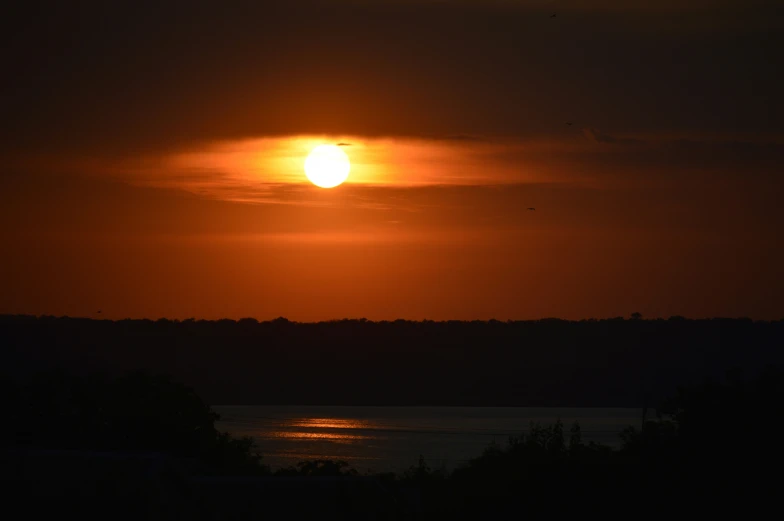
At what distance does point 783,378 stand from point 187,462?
81.0ft

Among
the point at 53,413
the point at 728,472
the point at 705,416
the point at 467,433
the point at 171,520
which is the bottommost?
the point at 171,520

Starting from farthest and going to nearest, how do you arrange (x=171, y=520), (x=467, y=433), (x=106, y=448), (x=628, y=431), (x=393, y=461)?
(x=467, y=433), (x=393, y=461), (x=628, y=431), (x=106, y=448), (x=171, y=520)

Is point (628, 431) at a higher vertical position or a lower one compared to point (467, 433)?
lower

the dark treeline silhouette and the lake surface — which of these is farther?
the lake surface

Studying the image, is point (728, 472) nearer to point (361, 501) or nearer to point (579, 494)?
point (579, 494)

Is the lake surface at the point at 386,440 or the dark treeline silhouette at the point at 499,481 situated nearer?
the dark treeline silhouette at the point at 499,481

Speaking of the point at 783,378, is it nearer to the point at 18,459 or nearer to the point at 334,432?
the point at 18,459

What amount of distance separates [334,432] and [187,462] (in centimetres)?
14123

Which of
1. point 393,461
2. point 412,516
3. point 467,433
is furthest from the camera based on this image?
point 467,433

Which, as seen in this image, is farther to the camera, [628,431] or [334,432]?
[334,432]

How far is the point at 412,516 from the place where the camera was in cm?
3944

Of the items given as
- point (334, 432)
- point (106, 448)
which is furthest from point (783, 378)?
point (334, 432)

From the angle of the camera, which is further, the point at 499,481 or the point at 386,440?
the point at 386,440

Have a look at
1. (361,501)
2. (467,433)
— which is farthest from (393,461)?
(361,501)
